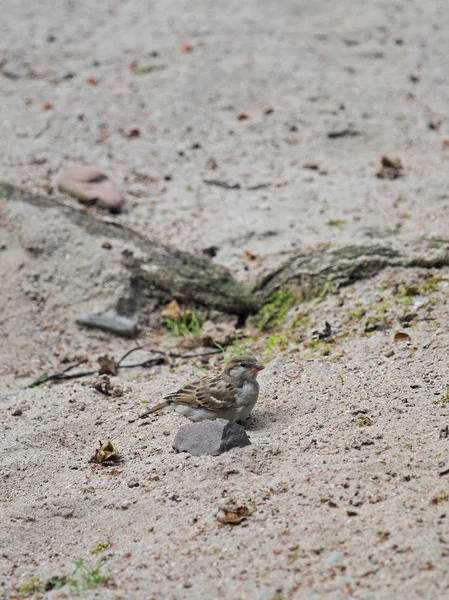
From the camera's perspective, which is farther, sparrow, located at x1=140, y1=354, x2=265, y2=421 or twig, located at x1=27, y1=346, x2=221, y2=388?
twig, located at x1=27, y1=346, x2=221, y2=388

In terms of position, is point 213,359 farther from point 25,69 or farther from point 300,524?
point 25,69

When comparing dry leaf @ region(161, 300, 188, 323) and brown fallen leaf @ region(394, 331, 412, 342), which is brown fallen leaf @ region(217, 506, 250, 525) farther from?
dry leaf @ region(161, 300, 188, 323)

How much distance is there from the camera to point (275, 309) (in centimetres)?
746

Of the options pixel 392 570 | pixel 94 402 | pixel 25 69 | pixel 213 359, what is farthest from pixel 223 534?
pixel 25 69

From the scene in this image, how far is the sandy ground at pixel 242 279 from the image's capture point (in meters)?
4.15

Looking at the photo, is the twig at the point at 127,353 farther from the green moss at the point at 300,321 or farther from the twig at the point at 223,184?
the twig at the point at 223,184

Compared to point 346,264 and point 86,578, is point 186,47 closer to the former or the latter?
point 346,264

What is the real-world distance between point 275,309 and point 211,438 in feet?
8.45

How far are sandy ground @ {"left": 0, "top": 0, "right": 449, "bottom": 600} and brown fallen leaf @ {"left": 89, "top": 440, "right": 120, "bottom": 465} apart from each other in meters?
0.06

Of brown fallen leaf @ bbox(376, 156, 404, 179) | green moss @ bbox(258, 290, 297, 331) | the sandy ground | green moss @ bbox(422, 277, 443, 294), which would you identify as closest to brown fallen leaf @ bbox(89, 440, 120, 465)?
the sandy ground

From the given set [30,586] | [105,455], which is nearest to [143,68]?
[105,455]

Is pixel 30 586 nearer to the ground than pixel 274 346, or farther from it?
farther from it

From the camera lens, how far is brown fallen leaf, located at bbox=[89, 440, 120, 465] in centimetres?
520

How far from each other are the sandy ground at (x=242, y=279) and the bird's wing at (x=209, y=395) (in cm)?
24
